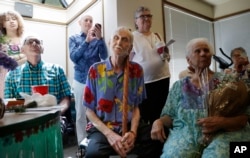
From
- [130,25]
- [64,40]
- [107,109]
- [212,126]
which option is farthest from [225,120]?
[64,40]

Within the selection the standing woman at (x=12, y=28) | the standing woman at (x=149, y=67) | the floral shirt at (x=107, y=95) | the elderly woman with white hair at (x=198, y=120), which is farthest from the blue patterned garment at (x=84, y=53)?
the elderly woman with white hair at (x=198, y=120)

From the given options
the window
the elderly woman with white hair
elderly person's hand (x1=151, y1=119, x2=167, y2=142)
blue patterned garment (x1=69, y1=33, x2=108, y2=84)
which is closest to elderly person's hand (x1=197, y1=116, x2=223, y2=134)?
the elderly woman with white hair

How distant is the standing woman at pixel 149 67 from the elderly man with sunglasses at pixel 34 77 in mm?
743

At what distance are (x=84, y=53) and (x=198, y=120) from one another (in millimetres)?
1368

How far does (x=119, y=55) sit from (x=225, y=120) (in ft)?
2.33

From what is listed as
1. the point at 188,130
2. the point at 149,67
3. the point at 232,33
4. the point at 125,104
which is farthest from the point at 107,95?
the point at 232,33

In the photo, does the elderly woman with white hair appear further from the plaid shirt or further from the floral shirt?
the plaid shirt

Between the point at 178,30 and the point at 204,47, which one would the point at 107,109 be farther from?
the point at 178,30

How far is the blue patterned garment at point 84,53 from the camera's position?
2.19 metres

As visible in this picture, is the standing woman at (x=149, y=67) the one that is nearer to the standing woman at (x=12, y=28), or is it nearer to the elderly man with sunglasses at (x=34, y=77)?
the elderly man with sunglasses at (x=34, y=77)

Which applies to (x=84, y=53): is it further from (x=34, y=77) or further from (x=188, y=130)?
(x=188, y=130)

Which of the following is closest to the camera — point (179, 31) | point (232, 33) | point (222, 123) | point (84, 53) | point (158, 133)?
point (222, 123)

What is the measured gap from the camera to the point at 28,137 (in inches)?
27.0

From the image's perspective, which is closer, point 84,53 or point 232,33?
point 84,53
